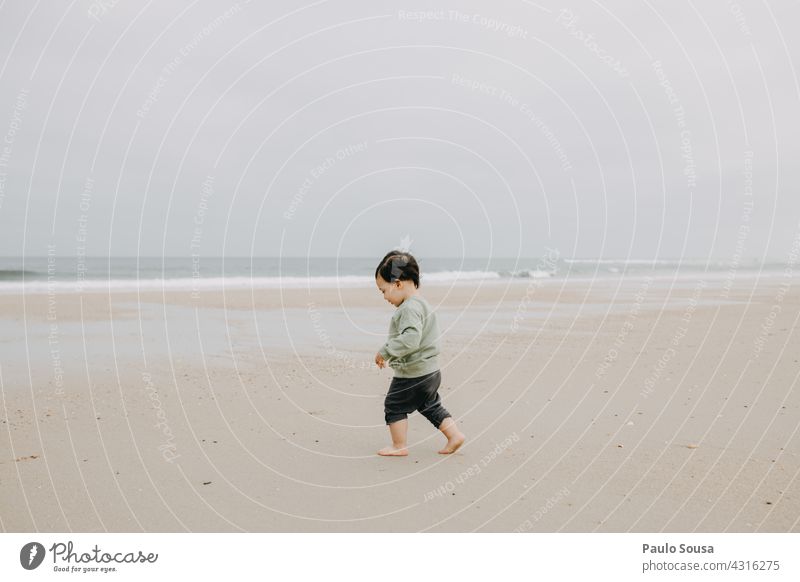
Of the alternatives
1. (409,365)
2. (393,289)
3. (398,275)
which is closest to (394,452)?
(409,365)

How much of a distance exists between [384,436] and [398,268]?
154 centimetres

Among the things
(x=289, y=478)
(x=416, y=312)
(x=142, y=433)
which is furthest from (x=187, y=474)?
(x=416, y=312)

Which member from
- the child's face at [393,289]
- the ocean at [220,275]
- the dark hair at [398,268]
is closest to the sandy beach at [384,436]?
the child's face at [393,289]

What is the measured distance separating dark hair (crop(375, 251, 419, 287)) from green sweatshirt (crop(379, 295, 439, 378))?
0.19 m

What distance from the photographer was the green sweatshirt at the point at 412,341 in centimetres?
486

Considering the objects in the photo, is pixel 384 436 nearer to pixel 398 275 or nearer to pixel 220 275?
pixel 398 275

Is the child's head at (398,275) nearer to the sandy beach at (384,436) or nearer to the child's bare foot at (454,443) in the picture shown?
the child's bare foot at (454,443)

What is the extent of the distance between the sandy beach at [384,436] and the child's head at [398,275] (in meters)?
1.27

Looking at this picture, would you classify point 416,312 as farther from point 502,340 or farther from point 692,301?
point 692,301

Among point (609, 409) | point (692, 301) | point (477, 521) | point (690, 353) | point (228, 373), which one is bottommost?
point (477, 521)

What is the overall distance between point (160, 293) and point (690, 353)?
18.8 m

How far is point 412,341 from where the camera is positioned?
15.9ft

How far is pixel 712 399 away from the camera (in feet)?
21.0

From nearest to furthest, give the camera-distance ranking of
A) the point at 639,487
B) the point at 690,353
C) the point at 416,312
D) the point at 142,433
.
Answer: the point at 639,487 < the point at 416,312 < the point at 142,433 < the point at 690,353
